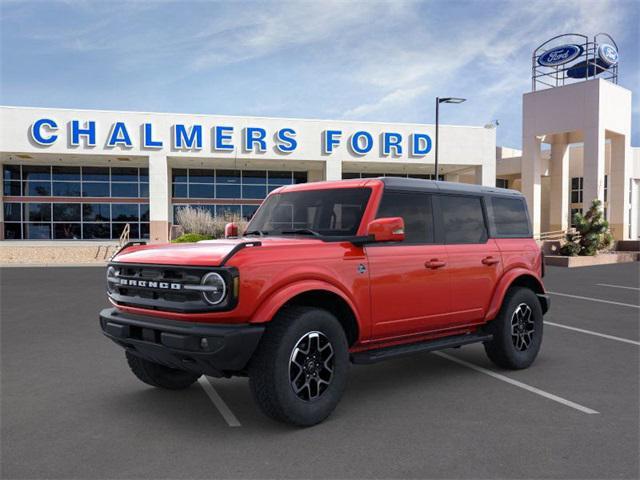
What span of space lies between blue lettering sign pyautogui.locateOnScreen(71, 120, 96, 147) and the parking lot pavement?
24.5 meters

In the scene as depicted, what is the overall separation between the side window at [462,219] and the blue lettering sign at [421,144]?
2814cm

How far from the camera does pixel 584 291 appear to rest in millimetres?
13805

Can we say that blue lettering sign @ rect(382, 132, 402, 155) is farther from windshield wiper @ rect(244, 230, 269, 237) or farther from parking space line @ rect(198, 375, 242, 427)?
parking space line @ rect(198, 375, 242, 427)

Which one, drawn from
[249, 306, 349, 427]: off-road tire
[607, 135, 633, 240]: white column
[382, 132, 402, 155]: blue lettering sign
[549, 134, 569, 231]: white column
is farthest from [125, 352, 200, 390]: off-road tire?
[549, 134, 569, 231]: white column

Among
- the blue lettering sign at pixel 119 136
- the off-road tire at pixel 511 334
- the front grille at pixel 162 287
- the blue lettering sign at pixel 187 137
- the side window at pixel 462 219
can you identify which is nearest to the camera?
the front grille at pixel 162 287

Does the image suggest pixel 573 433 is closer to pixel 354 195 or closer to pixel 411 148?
pixel 354 195

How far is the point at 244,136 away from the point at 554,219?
2020 centimetres

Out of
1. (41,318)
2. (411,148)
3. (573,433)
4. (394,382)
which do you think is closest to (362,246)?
(394,382)

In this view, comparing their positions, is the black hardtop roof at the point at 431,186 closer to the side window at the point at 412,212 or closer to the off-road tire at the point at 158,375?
the side window at the point at 412,212

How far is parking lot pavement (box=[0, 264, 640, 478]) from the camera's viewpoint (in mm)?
3715

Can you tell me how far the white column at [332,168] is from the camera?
32.5 metres

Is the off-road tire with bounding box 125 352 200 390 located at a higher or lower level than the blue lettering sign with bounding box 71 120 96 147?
lower

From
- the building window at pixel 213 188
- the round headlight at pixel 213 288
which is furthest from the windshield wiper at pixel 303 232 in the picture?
the building window at pixel 213 188

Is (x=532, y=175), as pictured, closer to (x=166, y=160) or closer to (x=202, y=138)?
(x=202, y=138)
